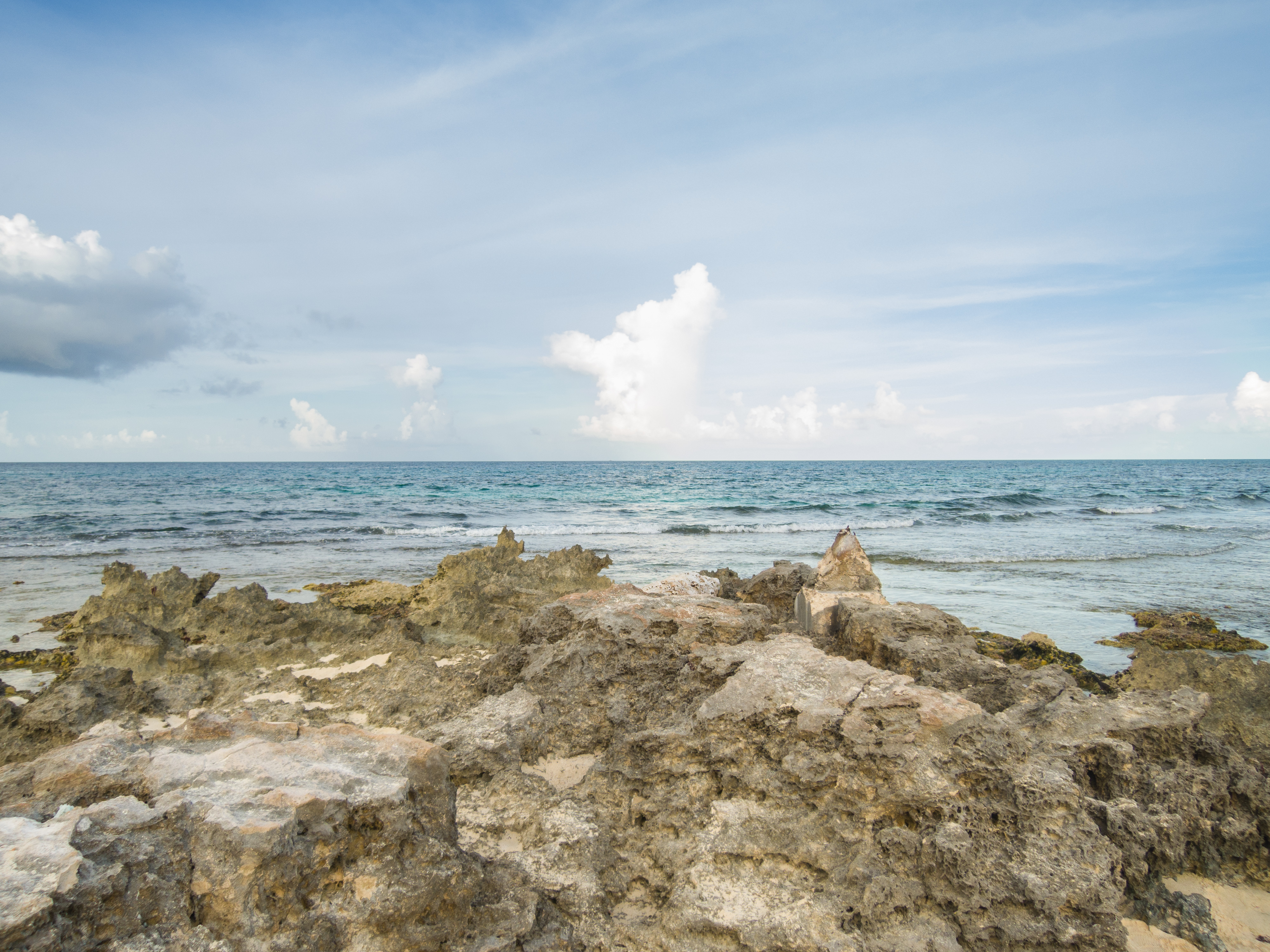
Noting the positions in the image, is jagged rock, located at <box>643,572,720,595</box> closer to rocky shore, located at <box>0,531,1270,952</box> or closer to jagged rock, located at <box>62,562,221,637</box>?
rocky shore, located at <box>0,531,1270,952</box>

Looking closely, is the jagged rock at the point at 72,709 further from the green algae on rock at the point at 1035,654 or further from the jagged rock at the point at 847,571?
the green algae on rock at the point at 1035,654

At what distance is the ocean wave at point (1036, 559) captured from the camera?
49.0ft

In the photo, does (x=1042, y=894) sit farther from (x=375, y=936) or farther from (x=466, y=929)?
(x=375, y=936)

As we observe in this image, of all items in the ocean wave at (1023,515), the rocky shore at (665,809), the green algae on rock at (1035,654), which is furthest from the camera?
the ocean wave at (1023,515)

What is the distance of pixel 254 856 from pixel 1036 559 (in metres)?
17.0

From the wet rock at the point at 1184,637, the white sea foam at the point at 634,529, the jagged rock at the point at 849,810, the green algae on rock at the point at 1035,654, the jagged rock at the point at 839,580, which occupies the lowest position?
the white sea foam at the point at 634,529

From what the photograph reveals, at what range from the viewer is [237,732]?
106 inches

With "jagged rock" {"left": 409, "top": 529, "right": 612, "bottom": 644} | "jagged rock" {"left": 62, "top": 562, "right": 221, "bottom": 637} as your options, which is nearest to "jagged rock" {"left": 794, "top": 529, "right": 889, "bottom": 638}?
"jagged rock" {"left": 409, "top": 529, "right": 612, "bottom": 644}

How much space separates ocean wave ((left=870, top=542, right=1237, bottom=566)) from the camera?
1493 cm

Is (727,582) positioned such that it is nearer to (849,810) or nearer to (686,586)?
(686,586)

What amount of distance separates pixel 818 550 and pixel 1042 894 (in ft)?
52.2

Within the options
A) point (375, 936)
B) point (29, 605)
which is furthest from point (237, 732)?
point (29, 605)

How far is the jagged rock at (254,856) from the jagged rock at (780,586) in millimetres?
4615

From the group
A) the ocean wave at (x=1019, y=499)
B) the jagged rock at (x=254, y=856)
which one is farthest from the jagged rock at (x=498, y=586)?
the ocean wave at (x=1019, y=499)
